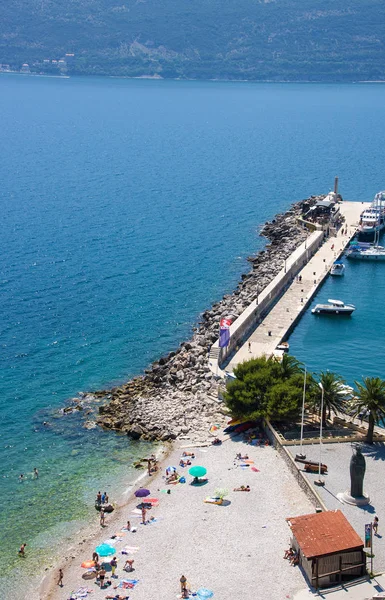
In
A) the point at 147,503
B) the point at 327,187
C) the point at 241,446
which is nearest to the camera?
the point at 147,503

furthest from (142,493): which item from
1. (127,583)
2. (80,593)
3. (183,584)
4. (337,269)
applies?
(337,269)

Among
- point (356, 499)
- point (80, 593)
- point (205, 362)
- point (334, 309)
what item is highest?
point (334, 309)

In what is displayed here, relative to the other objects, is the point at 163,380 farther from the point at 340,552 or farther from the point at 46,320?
the point at 340,552

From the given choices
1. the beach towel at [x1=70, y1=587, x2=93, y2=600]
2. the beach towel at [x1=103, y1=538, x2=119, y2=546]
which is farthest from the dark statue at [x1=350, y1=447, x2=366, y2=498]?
the beach towel at [x1=70, y1=587, x2=93, y2=600]

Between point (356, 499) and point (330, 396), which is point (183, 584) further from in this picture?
point (330, 396)

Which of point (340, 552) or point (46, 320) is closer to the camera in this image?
point (340, 552)

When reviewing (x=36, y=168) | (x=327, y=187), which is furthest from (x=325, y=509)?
(x=36, y=168)

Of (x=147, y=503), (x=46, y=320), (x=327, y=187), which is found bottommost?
(x=147, y=503)
